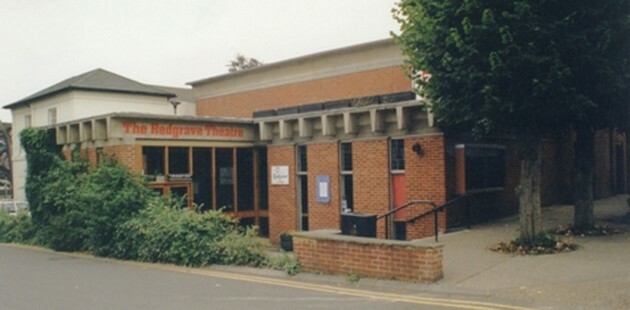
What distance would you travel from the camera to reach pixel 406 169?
16.8 metres

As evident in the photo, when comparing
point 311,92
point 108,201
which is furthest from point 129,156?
point 311,92

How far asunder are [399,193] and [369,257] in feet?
22.8

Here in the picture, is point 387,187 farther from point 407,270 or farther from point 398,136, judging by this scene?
point 407,270

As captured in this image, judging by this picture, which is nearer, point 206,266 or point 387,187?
point 206,266

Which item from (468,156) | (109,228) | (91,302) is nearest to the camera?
(91,302)

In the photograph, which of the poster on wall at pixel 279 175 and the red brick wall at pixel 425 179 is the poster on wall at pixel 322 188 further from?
the red brick wall at pixel 425 179

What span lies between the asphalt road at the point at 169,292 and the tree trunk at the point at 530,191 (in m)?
4.54

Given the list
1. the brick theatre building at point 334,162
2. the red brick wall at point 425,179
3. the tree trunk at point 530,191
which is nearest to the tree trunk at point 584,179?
the tree trunk at point 530,191

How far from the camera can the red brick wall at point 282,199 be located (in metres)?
20.4

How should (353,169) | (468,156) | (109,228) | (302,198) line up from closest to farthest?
(109,228)
(468,156)
(353,169)
(302,198)

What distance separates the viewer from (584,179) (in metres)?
14.1

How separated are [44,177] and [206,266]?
892cm

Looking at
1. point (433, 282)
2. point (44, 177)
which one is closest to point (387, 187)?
point (433, 282)

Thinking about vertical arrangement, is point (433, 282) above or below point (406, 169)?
below
